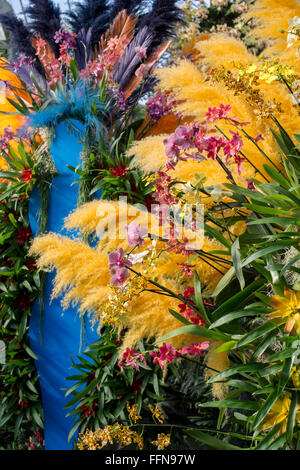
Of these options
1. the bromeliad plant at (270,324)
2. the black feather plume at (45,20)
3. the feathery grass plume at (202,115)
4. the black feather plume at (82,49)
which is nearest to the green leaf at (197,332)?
the bromeliad plant at (270,324)

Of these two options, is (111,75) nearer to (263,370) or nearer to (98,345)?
(98,345)

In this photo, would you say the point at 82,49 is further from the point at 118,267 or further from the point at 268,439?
the point at 268,439

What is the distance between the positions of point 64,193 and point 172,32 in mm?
636

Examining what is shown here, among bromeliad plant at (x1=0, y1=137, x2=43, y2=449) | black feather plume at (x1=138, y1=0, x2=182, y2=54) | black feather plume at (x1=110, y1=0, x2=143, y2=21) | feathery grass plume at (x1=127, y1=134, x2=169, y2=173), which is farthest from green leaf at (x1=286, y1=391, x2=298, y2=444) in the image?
black feather plume at (x1=110, y1=0, x2=143, y2=21)

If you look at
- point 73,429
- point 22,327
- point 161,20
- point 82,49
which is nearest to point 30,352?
point 22,327

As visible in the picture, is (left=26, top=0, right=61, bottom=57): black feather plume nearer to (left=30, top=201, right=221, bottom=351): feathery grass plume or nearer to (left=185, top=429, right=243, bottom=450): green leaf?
(left=30, top=201, right=221, bottom=351): feathery grass plume

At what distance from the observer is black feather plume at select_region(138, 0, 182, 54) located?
1.37 m

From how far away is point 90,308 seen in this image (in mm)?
796

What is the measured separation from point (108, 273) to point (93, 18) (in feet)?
3.84

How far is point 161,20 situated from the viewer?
4.50 ft

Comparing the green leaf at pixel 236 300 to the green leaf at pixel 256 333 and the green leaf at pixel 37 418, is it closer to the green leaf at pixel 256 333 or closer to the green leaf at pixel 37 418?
the green leaf at pixel 256 333

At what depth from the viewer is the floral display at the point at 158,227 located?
2.12ft

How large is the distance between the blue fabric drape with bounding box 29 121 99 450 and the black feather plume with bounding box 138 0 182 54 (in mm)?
374

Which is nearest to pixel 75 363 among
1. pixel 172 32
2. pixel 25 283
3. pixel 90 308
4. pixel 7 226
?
pixel 25 283
